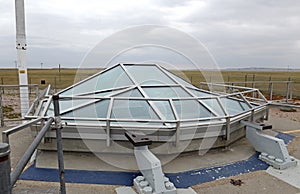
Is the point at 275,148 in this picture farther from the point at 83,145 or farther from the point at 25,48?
the point at 25,48

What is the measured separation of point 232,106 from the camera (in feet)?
22.2

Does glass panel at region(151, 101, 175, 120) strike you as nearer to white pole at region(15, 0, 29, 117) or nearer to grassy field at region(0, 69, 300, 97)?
grassy field at region(0, 69, 300, 97)

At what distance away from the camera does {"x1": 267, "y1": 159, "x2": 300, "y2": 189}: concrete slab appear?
4.06 metres

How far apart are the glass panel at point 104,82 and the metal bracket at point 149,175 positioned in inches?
110

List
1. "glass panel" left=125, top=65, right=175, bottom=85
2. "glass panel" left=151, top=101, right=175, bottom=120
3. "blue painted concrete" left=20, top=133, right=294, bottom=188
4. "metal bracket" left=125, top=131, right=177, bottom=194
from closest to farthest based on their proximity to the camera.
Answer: "metal bracket" left=125, top=131, right=177, bottom=194, "blue painted concrete" left=20, top=133, right=294, bottom=188, "glass panel" left=151, top=101, right=175, bottom=120, "glass panel" left=125, top=65, right=175, bottom=85

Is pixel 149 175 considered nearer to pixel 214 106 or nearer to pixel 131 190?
pixel 131 190

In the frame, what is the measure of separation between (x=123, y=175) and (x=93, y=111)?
1645 millimetres

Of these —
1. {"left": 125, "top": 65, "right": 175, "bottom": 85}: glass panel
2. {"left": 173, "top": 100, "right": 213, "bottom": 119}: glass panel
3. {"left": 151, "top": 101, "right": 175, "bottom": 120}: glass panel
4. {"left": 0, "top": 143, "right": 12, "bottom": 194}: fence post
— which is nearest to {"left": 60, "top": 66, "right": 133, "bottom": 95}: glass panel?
{"left": 125, "top": 65, "right": 175, "bottom": 85}: glass panel

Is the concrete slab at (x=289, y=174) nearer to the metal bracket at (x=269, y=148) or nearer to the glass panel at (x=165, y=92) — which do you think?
the metal bracket at (x=269, y=148)

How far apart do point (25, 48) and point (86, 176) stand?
4.44 meters

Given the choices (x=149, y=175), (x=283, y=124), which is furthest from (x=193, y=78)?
(x=149, y=175)

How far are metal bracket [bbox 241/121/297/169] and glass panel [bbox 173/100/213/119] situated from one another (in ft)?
3.25

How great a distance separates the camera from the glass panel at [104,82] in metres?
6.50

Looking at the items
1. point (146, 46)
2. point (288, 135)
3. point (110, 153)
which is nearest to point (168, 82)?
point (146, 46)
